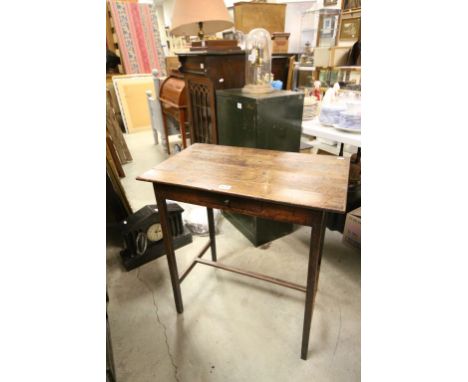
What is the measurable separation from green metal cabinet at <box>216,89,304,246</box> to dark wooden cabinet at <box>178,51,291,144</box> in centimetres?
10

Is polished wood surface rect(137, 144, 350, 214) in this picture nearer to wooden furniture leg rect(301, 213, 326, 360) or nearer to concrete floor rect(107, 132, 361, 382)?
wooden furniture leg rect(301, 213, 326, 360)

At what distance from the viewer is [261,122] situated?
163cm

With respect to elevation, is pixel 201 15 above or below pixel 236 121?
above

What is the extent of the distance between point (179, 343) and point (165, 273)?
546 mm

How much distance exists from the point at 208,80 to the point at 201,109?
35cm

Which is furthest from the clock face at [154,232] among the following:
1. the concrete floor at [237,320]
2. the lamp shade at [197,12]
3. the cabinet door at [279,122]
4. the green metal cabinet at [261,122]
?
the lamp shade at [197,12]

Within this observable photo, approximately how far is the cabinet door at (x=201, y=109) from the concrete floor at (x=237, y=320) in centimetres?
97

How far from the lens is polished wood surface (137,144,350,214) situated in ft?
3.00

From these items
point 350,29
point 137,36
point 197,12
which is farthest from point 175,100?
point 137,36

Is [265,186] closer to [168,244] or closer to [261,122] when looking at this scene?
[168,244]

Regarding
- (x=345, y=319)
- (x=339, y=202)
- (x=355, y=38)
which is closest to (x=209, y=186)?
(x=339, y=202)

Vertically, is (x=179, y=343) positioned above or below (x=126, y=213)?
below
